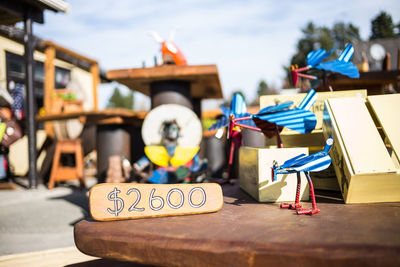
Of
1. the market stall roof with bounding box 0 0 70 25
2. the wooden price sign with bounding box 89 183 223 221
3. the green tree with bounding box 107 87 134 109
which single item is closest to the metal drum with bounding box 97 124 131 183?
the market stall roof with bounding box 0 0 70 25

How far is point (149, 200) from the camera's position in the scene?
0.76 metres

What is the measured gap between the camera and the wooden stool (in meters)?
3.12

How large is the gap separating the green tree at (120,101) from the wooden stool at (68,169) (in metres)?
22.0

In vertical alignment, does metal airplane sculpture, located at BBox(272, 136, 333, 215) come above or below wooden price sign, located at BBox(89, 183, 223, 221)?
above

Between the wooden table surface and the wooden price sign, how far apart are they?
2cm

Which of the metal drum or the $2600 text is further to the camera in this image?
the metal drum

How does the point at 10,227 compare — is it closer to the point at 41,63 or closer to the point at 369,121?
the point at 369,121

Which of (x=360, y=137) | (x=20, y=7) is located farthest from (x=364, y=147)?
(x=20, y=7)

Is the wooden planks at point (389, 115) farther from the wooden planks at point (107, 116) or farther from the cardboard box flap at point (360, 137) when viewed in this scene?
the wooden planks at point (107, 116)

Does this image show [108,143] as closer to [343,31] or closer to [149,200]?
[149,200]

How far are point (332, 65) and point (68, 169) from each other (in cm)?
301

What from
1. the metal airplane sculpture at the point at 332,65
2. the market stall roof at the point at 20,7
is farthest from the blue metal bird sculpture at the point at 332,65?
the market stall roof at the point at 20,7

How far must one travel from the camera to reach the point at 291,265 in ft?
1.66

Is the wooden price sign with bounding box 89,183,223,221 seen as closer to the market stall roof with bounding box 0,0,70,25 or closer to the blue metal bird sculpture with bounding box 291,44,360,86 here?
the blue metal bird sculpture with bounding box 291,44,360,86
